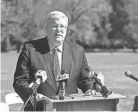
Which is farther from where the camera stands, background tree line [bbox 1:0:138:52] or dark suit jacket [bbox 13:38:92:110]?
background tree line [bbox 1:0:138:52]

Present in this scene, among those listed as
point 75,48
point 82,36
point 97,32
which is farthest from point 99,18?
point 75,48

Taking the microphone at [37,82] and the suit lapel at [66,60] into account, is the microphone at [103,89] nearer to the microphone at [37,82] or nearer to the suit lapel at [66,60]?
the microphone at [37,82]

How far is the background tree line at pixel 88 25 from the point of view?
121 feet

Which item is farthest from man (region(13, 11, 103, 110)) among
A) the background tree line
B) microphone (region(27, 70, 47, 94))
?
the background tree line

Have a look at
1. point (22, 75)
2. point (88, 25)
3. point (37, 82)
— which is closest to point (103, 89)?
point (37, 82)

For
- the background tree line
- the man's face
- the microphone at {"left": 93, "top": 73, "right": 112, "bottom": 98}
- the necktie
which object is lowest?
the background tree line

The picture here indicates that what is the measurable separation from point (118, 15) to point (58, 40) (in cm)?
4806

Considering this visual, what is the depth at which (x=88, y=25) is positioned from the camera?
40188 millimetres

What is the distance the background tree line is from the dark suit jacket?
28.9m

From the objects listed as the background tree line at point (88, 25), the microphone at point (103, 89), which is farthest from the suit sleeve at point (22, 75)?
the background tree line at point (88, 25)

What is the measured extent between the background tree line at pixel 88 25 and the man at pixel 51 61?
28.9 meters

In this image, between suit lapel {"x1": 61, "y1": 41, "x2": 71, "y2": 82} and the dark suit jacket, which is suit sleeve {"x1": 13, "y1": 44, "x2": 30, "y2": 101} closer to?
the dark suit jacket

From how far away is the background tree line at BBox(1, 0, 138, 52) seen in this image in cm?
3694

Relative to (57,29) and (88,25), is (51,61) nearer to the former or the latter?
(57,29)
